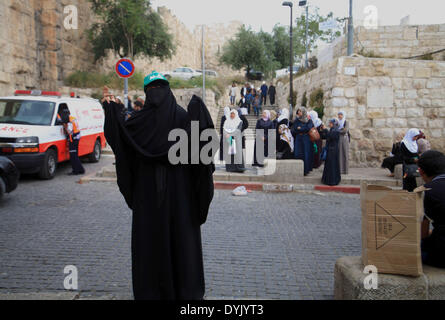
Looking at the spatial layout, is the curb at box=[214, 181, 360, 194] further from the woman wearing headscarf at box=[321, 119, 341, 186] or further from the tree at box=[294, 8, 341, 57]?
the tree at box=[294, 8, 341, 57]

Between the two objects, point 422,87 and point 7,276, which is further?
point 422,87

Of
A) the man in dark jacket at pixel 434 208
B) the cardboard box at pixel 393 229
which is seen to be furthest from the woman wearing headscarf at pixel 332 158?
the cardboard box at pixel 393 229

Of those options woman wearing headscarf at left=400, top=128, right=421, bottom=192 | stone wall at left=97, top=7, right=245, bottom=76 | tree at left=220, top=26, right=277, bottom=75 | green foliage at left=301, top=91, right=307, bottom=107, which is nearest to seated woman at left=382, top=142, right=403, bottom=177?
woman wearing headscarf at left=400, top=128, right=421, bottom=192

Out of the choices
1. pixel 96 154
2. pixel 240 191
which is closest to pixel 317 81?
pixel 240 191

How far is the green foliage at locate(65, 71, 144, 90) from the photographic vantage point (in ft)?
77.3

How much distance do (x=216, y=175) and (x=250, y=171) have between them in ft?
4.49

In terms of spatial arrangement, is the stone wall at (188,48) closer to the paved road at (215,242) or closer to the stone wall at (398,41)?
the stone wall at (398,41)

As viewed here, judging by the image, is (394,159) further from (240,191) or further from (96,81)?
(96,81)

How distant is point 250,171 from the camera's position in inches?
422

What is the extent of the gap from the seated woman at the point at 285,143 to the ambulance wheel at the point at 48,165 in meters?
6.47

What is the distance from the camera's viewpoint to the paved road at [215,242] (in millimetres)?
3855

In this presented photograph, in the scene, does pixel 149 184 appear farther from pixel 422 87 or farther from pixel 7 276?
pixel 422 87

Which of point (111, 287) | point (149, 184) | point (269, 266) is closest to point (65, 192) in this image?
point (111, 287)

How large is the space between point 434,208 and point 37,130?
29.9 feet
